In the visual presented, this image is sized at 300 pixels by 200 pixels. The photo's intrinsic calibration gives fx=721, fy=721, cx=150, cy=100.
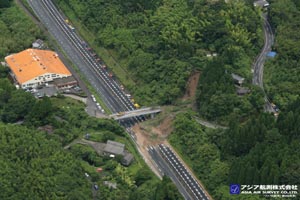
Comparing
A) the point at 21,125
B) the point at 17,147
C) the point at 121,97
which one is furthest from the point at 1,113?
the point at 121,97

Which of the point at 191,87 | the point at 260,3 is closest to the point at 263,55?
the point at 191,87

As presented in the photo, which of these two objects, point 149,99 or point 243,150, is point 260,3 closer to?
point 149,99

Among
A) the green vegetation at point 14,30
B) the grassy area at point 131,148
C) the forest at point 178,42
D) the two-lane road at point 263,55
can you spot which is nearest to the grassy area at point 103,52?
the forest at point 178,42

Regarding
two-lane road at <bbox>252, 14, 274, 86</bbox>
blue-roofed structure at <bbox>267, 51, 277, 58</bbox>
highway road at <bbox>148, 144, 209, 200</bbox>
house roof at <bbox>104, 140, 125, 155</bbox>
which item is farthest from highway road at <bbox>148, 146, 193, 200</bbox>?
blue-roofed structure at <bbox>267, 51, 277, 58</bbox>

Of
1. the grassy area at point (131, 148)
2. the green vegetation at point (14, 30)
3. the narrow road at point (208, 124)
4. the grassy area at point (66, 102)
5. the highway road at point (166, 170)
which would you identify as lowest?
the highway road at point (166, 170)

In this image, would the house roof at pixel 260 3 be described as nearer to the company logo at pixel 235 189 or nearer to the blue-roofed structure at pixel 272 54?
the blue-roofed structure at pixel 272 54

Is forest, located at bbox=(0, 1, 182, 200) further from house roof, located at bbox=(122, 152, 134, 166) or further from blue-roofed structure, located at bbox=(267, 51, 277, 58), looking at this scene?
blue-roofed structure, located at bbox=(267, 51, 277, 58)

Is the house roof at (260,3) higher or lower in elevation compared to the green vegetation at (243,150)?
higher
